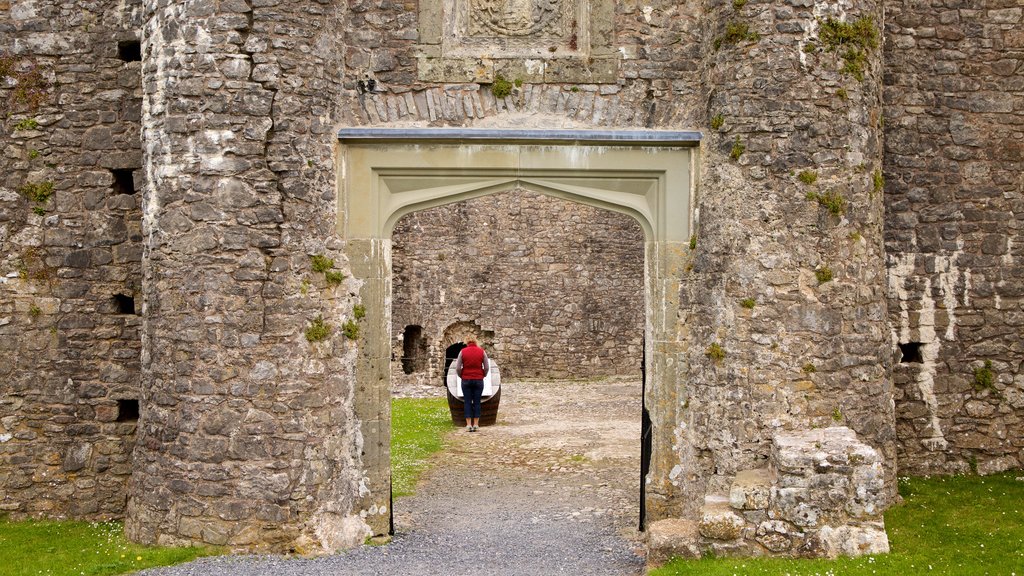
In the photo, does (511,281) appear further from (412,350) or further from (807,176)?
(807,176)

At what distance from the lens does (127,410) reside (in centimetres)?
840

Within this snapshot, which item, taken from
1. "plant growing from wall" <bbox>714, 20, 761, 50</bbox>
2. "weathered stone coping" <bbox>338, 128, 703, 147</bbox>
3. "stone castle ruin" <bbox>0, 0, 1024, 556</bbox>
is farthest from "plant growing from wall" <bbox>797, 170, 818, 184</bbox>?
"plant growing from wall" <bbox>714, 20, 761, 50</bbox>

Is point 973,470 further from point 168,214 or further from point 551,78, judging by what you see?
point 168,214

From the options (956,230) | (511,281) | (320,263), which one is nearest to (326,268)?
(320,263)

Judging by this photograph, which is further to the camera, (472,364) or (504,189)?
(472,364)

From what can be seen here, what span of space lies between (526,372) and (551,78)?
41.3 feet

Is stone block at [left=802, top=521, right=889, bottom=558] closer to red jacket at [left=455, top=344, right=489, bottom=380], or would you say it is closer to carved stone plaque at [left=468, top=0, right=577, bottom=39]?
carved stone plaque at [left=468, top=0, right=577, bottom=39]

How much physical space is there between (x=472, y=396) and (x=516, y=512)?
4.93 metres

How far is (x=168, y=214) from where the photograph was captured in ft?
23.7

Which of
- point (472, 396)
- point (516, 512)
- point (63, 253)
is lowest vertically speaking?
point (516, 512)

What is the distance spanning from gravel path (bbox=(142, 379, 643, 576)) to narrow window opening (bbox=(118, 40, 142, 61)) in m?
4.25

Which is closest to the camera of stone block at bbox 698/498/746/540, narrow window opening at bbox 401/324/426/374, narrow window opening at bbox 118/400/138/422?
stone block at bbox 698/498/746/540

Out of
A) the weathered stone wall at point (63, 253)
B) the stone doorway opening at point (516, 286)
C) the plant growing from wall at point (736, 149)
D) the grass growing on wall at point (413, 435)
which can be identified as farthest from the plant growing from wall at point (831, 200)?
the stone doorway opening at point (516, 286)

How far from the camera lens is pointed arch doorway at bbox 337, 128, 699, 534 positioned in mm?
7586
